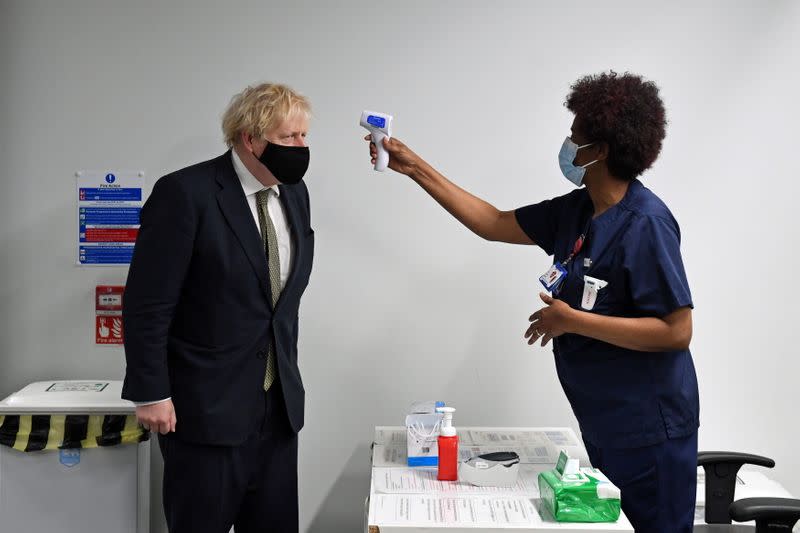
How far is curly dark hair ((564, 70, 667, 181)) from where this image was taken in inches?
71.9

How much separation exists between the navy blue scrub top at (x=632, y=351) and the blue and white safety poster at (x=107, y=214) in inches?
60.6

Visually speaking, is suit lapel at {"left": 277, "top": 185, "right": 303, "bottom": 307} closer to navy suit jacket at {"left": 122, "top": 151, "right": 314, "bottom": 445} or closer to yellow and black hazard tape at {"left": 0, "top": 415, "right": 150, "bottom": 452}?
navy suit jacket at {"left": 122, "top": 151, "right": 314, "bottom": 445}

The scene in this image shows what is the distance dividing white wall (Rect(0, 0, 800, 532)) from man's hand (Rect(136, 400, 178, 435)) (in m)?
0.84

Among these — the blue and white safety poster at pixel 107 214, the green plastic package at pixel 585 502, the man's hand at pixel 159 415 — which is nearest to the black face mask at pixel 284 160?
the man's hand at pixel 159 415

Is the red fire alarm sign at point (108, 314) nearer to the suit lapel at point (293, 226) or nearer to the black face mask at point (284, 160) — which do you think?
the suit lapel at point (293, 226)

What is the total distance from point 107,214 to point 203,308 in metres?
0.94

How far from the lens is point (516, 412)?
2.65 m

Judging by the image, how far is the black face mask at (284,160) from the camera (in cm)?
187

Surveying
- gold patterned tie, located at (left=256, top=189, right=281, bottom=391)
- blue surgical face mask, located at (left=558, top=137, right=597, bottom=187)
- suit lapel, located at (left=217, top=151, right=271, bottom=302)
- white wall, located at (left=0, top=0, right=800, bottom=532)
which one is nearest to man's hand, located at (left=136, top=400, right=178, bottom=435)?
gold patterned tie, located at (left=256, top=189, right=281, bottom=391)

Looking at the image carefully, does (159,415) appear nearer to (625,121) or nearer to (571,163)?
(571,163)

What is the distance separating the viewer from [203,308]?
1.84m

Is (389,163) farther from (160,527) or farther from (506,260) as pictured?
(160,527)

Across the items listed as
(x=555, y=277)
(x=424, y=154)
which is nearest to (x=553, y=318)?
(x=555, y=277)

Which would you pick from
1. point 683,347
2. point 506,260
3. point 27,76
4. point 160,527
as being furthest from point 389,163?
point 160,527
